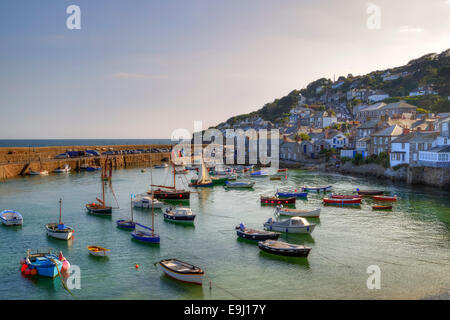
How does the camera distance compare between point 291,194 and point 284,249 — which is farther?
point 291,194

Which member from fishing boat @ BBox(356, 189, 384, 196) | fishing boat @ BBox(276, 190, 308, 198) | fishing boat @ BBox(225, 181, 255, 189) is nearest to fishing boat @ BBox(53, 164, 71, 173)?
fishing boat @ BBox(225, 181, 255, 189)

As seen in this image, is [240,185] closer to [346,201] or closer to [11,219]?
[346,201]

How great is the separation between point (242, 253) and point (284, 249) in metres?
3.30

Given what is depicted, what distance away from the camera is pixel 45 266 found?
23.8 metres

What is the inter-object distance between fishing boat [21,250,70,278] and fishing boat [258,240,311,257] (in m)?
13.9

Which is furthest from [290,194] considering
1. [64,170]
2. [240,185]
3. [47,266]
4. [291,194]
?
[64,170]

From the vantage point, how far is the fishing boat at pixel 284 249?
26.7 metres

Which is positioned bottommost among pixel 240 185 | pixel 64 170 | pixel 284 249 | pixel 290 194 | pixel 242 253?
pixel 242 253

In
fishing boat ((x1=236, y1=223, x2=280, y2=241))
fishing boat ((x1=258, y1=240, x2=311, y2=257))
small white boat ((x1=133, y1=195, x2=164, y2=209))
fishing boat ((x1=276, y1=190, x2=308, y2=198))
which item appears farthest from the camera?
fishing boat ((x1=276, y1=190, x2=308, y2=198))

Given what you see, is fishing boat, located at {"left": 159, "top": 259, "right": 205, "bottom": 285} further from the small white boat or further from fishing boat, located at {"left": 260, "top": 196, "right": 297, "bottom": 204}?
fishing boat, located at {"left": 260, "top": 196, "right": 297, "bottom": 204}

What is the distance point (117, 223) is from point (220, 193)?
23.1 m

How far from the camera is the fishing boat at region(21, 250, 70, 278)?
23.8m

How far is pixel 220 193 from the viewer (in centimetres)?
5691
